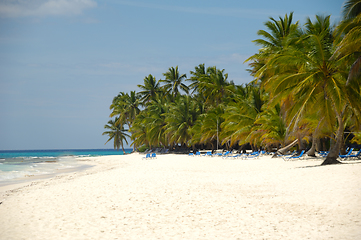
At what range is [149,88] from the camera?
162 ft

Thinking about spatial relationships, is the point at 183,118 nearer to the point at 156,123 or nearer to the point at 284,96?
the point at 156,123

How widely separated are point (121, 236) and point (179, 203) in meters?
2.25

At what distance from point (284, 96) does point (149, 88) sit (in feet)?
124

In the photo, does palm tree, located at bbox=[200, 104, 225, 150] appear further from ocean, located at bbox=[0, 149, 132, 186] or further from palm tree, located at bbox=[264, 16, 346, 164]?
palm tree, located at bbox=[264, 16, 346, 164]

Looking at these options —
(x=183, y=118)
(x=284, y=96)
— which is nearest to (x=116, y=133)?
(x=183, y=118)

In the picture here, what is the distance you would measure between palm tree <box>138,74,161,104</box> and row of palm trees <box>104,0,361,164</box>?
0.17 metres

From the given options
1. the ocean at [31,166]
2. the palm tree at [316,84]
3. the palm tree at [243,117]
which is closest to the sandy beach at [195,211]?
the palm tree at [316,84]

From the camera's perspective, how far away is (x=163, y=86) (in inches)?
1842

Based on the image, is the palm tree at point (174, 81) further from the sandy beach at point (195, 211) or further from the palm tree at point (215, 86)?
the sandy beach at point (195, 211)

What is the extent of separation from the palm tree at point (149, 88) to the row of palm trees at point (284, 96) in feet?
0.54

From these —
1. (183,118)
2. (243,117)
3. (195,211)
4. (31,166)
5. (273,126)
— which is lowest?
(31,166)

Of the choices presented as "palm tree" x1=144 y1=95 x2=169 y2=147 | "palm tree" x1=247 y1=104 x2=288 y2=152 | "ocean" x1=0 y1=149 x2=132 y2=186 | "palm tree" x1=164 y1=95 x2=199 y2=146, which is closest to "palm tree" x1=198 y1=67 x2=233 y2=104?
"palm tree" x1=164 y1=95 x2=199 y2=146

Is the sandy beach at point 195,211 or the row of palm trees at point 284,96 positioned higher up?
the row of palm trees at point 284,96

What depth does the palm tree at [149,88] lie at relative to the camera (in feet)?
161
